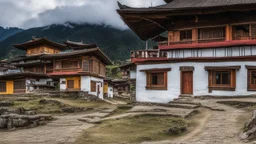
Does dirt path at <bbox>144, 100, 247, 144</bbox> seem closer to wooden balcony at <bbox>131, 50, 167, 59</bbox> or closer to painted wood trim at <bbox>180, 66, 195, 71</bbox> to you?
painted wood trim at <bbox>180, 66, 195, 71</bbox>

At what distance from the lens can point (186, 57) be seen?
2080 centimetres

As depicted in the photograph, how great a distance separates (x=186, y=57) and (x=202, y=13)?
11.8 feet

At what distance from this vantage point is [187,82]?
20.8m

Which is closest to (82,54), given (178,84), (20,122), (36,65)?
(36,65)

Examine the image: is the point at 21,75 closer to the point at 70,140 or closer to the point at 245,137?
the point at 70,140

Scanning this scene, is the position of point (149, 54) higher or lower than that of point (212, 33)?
lower

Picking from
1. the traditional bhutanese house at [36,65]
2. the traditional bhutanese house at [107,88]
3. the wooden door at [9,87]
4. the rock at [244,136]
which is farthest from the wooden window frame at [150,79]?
the traditional bhutanese house at [107,88]

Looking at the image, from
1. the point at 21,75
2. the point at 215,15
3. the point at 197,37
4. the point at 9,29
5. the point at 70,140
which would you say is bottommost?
the point at 70,140

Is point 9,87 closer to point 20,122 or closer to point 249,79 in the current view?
point 20,122

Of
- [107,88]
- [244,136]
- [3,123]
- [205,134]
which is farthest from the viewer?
[107,88]

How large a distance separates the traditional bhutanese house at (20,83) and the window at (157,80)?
21.5 m

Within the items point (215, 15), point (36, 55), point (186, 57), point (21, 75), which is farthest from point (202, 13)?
point (36, 55)

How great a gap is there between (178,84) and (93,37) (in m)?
72.9

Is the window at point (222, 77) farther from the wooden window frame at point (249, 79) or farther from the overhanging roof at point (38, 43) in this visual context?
the overhanging roof at point (38, 43)
